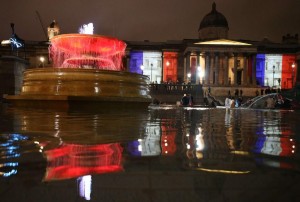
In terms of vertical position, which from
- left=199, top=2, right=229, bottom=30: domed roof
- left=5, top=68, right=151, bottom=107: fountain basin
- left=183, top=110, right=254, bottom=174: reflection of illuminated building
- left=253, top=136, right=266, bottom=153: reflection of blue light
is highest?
left=199, top=2, right=229, bottom=30: domed roof

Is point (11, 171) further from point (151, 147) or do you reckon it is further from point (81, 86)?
point (81, 86)

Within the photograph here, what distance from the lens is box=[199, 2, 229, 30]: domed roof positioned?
60844 millimetres

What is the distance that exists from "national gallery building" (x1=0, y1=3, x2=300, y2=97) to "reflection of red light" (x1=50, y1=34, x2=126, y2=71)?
141 ft

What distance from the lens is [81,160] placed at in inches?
93.9

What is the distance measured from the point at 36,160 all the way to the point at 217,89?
165 feet

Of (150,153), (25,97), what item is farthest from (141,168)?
(25,97)

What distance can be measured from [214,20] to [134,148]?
61.2m

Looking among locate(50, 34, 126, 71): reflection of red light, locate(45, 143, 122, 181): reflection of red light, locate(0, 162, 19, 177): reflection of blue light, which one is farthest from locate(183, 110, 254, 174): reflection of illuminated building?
locate(50, 34, 126, 71): reflection of red light

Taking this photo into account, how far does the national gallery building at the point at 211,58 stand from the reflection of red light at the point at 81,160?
5238 centimetres

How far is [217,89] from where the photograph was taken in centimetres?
5122

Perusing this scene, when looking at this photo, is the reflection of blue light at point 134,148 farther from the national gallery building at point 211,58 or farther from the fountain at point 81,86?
the national gallery building at point 211,58

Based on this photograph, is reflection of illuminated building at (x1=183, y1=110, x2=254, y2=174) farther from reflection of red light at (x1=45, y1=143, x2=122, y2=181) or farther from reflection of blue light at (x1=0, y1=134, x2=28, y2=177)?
reflection of blue light at (x1=0, y1=134, x2=28, y2=177)

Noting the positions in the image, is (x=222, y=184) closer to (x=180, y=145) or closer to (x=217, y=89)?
(x=180, y=145)

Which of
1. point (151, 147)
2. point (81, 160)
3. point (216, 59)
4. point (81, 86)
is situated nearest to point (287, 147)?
point (151, 147)
